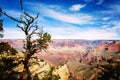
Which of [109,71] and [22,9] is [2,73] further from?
[109,71]

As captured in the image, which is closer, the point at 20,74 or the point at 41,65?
the point at 20,74

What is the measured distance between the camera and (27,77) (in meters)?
30.1

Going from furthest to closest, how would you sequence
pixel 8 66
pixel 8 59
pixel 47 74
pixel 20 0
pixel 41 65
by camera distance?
pixel 41 65
pixel 47 74
pixel 8 59
pixel 8 66
pixel 20 0

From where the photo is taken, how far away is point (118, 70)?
57812mm

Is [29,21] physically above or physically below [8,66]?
above

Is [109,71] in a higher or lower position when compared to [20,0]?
lower

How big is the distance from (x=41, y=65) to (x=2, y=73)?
52.3 ft

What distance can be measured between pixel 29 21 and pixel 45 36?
4072mm

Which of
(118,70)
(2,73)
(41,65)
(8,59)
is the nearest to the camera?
(2,73)

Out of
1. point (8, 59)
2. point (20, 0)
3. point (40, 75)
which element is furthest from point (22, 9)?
point (40, 75)

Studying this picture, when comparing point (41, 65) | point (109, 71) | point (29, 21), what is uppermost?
point (29, 21)

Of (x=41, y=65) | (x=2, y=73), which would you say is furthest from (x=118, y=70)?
(x=2, y=73)

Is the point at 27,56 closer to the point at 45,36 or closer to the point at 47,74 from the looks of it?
the point at 45,36

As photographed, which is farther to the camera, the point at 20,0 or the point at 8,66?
the point at 8,66
